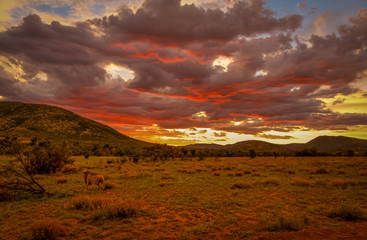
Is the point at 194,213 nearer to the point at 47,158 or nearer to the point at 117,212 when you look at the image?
the point at 117,212

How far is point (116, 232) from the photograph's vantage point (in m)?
7.36

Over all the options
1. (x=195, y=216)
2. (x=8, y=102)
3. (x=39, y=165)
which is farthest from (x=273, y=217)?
(x=8, y=102)

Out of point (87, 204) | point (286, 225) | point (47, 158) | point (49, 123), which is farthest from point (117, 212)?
point (49, 123)

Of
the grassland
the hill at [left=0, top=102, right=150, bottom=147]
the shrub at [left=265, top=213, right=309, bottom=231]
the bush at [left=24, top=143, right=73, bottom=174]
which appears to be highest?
the hill at [left=0, top=102, right=150, bottom=147]

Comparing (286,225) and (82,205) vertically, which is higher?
(286,225)

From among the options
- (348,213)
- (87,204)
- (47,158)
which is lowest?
(87,204)

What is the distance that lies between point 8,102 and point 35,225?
735 feet

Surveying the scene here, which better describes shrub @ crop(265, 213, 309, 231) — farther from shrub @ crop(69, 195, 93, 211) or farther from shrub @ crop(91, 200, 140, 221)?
shrub @ crop(69, 195, 93, 211)

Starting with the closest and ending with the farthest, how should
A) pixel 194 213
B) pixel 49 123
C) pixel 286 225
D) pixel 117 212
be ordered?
1. pixel 286 225
2. pixel 117 212
3. pixel 194 213
4. pixel 49 123

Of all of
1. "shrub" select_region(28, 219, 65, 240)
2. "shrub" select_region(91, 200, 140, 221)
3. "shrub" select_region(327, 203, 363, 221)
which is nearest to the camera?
"shrub" select_region(28, 219, 65, 240)

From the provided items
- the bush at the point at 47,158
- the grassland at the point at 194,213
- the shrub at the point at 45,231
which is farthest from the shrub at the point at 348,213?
the bush at the point at 47,158

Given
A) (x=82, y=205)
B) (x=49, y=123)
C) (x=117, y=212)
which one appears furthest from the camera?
→ (x=49, y=123)

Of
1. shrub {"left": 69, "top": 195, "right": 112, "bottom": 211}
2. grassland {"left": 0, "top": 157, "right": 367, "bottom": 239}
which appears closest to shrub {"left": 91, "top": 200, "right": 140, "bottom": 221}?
grassland {"left": 0, "top": 157, "right": 367, "bottom": 239}

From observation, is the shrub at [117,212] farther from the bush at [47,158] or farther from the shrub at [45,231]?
the bush at [47,158]
